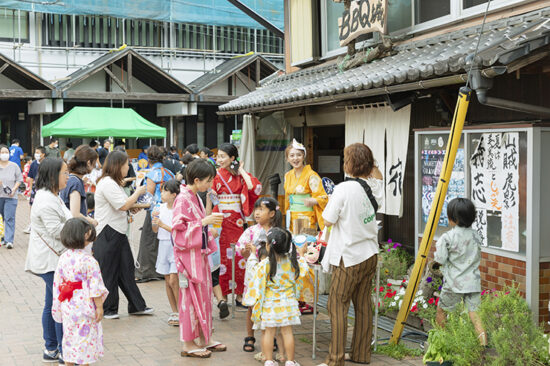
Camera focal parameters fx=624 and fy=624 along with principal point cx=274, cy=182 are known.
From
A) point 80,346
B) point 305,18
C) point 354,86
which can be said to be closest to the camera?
point 80,346

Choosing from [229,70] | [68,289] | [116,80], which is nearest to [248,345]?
[68,289]

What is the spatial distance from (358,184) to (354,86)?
2475 millimetres

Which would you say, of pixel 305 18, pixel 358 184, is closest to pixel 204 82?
pixel 305 18

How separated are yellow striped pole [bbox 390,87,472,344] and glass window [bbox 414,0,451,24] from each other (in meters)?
3.20

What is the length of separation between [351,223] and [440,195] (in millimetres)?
923

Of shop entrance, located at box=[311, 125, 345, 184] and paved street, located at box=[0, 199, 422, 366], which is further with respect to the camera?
shop entrance, located at box=[311, 125, 345, 184]

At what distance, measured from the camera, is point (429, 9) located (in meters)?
9.07

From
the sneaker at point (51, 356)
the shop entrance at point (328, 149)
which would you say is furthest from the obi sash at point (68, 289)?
the shop entrance at point (328, 149)

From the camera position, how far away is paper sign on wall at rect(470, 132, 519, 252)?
20.0ft

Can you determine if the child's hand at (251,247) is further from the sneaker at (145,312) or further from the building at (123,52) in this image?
the building at (123,52)

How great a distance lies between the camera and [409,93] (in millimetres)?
8266

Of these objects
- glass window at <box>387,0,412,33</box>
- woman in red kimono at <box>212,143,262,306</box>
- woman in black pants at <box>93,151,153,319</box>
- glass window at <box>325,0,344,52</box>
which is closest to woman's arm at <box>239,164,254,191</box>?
woman in red kimono at <box>212,143,262,306</box>

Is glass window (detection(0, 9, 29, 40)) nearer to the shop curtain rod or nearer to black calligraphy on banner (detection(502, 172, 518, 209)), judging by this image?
the shop curtain rod

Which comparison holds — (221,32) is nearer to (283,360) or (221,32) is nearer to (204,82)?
(204,82)
